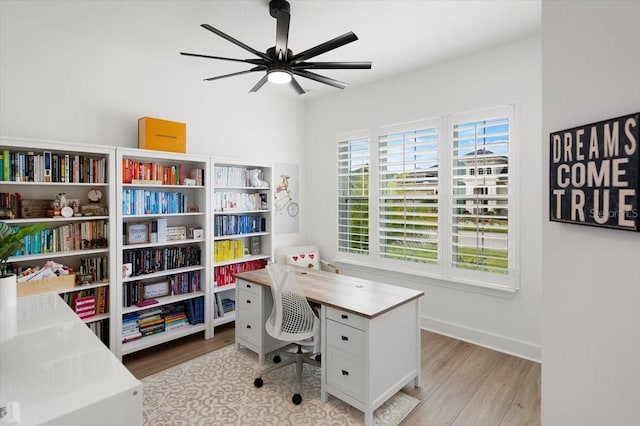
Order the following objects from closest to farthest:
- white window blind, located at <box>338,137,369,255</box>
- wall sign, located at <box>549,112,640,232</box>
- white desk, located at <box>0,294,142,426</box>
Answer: white desk, located at <box>0,294,142,426</box> → wall sign, located at <box>549,112,640,232</box> → white window blind, located at <box>338,137,369,255</box>

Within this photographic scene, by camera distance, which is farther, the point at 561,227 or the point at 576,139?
the point at 561,227

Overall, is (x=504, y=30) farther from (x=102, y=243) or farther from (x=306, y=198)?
(x=102, y=243)

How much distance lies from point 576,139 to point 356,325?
62.0 inches

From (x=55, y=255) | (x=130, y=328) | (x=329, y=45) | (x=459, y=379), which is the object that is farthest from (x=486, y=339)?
(x=55, y=255)

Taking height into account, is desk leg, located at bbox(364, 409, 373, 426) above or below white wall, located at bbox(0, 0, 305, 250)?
below

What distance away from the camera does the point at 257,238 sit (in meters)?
4.29

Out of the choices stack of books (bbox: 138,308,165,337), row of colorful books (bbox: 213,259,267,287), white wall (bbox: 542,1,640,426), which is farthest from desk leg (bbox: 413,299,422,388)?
stack of books (bbox: 138,308,165,337)

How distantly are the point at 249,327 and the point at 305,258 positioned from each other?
5.37 ft

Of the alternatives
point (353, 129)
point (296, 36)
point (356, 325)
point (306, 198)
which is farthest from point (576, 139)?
point (306, 198)

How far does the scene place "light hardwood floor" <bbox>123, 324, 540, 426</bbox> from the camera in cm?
226

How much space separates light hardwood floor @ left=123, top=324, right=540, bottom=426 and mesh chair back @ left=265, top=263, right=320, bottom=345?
911 mm

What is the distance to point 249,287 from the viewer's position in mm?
3027

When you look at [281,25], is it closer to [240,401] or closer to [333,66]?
[333,66]

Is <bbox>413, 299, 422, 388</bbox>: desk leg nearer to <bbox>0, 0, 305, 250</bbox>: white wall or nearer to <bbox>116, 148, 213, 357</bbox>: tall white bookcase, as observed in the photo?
<bbox>116, 148, 213, 357</bbox>: tall white bookcase
